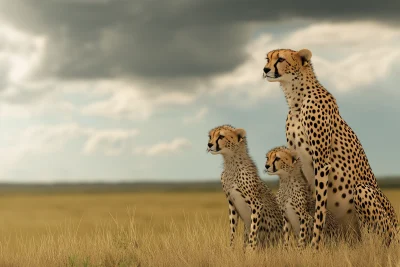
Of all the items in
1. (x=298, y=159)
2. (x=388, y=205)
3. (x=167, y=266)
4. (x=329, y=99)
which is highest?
(x=329, y=99)

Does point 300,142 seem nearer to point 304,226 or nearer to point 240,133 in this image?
point 240,133

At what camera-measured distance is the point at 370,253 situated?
5859 mm

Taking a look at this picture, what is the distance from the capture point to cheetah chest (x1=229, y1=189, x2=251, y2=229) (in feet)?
20.9

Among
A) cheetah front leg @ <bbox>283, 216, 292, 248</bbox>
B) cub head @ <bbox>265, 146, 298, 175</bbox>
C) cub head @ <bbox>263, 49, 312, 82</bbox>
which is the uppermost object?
cub head @ <bbox>263, 49, 312, 82</bbox>

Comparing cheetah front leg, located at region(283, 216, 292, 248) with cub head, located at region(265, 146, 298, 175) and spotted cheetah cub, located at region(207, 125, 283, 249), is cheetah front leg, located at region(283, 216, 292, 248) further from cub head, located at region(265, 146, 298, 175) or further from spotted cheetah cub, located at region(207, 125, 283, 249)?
cub head, located at region(265, 146, 298, 175)

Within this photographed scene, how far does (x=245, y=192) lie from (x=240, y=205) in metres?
0.15

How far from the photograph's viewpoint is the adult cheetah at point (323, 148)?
615 centimetres

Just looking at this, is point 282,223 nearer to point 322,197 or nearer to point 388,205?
point 322,197

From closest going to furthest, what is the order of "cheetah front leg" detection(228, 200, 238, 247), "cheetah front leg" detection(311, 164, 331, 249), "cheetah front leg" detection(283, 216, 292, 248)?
"cheetah front leg" detection(311, 164, 331, 249) < "cheetah front leg" detection(283, 216, 292, 248) < "cheetah front leg" detection(228, 200, 238, 247)

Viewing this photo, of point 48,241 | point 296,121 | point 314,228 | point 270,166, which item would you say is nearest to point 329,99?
point 296,121

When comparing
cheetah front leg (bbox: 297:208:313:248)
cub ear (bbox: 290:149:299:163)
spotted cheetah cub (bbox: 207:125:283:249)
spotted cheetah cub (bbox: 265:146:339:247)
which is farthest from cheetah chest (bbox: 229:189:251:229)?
cub ear (bbox: 290:149:299:163)

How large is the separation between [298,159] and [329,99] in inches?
26.1

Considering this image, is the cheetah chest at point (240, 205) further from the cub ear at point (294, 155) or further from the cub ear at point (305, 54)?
the cub ear at point (305, 54)

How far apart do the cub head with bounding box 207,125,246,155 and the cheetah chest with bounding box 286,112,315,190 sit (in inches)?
18.1
